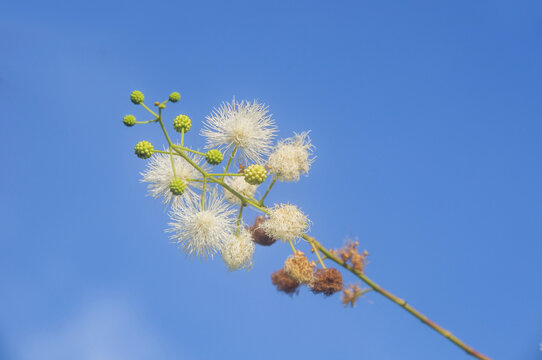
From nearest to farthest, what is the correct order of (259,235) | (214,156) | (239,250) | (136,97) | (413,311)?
(413,311), (136,97), (214,156), (239,250), (259,235)

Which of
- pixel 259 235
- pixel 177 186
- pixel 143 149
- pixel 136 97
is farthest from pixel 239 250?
pixel 136 97

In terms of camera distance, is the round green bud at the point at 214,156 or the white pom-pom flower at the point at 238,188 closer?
the round green bud at the point at 214,156

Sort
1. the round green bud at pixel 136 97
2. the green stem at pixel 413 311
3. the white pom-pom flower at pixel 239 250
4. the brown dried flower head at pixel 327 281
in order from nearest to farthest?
the green stem at pixel 413 311
the brown dried flower head at pixel 327 281
the round green bud at pixel 136 97
the white pom-pom flower at pixel 239 250

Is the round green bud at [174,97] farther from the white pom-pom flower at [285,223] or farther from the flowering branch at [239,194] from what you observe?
the white pom-pom flower at [285,223]

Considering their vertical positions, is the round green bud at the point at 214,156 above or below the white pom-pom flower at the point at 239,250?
above

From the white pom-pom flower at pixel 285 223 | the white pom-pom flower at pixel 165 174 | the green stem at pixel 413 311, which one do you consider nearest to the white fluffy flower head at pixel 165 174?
the white pom-pom flower at pixel 165 174

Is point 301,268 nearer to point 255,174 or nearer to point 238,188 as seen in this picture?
point 255,174

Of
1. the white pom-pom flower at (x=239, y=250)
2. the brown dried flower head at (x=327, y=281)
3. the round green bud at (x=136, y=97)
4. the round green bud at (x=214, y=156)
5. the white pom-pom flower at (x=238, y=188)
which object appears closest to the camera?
the brown dried flower head at (x=327, y=281)
